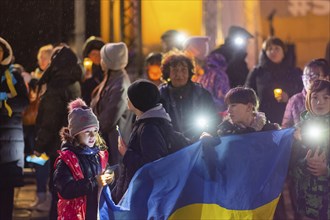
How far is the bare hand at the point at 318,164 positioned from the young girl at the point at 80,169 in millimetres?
1785

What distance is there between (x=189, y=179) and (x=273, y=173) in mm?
741

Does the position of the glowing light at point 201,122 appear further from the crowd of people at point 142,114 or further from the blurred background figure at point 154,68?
the blurred background figure at point 154,68

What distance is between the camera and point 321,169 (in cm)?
777

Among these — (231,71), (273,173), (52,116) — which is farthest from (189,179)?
(231,71)

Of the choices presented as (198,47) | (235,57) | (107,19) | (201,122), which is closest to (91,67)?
(198,47)

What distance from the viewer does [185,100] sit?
863 centimetres

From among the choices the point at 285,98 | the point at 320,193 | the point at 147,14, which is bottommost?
the point at 320,193

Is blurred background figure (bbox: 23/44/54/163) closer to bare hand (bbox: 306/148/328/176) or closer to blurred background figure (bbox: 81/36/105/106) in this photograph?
blurred background figure (bbox: 81/36/105/106)

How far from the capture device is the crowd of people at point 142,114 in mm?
6855

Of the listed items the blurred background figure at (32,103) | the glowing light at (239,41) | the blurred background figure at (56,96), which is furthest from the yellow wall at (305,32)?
the blurred background figure at (56,96)

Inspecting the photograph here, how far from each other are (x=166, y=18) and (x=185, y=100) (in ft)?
26.2

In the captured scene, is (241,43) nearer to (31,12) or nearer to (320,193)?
(320,193)

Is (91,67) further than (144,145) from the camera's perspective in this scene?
Yes

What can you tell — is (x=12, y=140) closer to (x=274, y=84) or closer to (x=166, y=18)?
(x=274, y=84)
